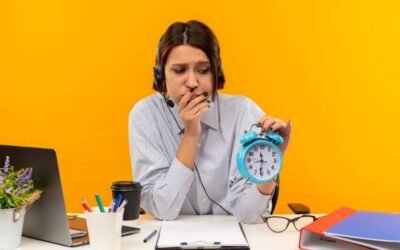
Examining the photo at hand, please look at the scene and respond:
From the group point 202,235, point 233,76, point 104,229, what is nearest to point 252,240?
point 202,235

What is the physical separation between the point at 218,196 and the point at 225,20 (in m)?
1.17

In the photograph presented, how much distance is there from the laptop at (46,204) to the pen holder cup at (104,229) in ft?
0.32

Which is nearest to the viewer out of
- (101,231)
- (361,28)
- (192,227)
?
(101,231)

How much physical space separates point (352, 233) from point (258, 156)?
12.2 inches

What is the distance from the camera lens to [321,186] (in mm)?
2693

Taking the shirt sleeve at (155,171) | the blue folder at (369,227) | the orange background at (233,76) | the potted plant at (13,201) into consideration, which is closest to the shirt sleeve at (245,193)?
the shirt sleeve at (155,171)

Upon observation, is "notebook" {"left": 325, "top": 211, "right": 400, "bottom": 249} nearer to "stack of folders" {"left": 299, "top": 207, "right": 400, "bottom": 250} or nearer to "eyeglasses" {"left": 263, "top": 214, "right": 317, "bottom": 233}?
"stack of folders" {"left": 299, "top": 207, "right": 400, "bottom": 250}

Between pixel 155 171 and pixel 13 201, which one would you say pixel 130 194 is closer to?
pixel 155 171

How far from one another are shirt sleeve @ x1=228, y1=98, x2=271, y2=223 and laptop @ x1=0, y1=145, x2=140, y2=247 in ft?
1.27

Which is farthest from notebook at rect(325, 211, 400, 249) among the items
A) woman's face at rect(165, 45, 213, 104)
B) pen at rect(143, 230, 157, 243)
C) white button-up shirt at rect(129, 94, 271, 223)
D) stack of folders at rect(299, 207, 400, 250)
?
woman's face at rect(165, 45, 213, 104)

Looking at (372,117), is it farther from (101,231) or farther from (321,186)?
(101,231)

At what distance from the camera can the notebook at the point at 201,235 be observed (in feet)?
3.99

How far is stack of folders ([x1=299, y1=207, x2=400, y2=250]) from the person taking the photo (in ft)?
3.76

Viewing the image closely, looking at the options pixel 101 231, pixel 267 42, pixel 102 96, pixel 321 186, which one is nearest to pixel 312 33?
pixel 267 42
